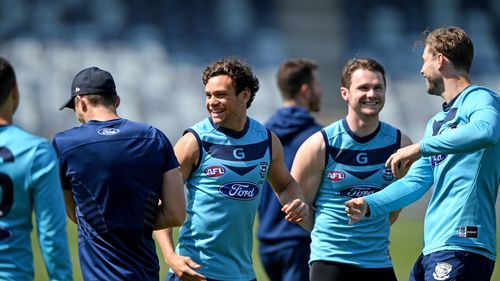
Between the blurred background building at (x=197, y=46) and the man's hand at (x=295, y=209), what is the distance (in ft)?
61.9

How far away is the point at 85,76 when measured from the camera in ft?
19.4

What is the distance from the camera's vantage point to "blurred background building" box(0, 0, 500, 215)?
26.2 m

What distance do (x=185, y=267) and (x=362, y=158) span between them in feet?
5.51

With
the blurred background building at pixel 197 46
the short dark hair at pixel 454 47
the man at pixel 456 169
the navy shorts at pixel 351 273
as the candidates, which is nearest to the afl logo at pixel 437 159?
the man at pixel 456 169

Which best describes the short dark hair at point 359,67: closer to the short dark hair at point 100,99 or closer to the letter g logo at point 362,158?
the letter g logo at point 362,158

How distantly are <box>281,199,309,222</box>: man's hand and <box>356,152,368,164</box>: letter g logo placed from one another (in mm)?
725

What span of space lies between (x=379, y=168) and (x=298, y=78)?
8.30 ft

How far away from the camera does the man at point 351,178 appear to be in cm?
707

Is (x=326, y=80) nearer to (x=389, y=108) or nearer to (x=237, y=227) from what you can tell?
(x=389, y=108)

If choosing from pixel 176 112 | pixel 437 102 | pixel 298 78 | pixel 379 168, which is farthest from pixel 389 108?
pixel 379 168

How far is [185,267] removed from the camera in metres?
6.26

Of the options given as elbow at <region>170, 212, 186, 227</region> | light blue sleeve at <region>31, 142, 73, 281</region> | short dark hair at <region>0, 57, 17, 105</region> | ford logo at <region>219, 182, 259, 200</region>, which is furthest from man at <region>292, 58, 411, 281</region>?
short dark hair at <region>0, 57, 17, 105</region>

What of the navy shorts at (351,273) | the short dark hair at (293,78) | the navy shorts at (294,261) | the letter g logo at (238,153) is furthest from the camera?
the short dark hair at (293,78)

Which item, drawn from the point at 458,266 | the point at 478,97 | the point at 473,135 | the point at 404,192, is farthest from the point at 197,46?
the point at 473,135
